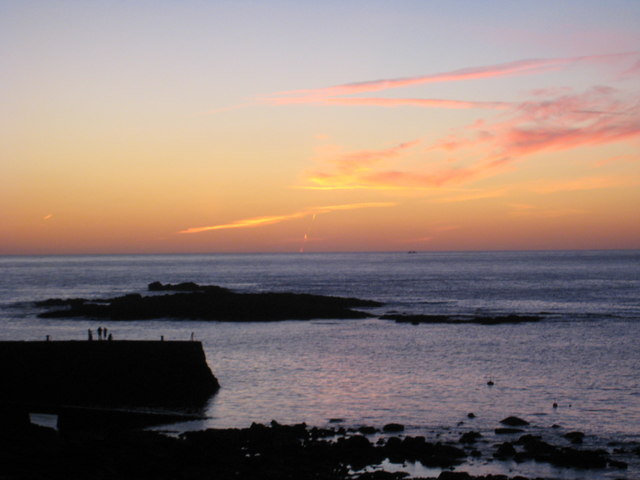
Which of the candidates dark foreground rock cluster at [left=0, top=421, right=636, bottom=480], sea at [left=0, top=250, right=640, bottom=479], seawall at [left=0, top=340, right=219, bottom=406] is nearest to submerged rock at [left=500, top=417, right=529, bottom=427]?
sea at [left=0, top=250, right=640, bottom=479]

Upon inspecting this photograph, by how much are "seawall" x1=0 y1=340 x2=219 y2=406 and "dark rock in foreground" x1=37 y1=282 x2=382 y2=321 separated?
43.7 metres

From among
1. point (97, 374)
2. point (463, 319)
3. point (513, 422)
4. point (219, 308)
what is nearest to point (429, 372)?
point (513, 422)

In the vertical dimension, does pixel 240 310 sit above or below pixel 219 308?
below

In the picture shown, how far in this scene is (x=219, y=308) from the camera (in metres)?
87.1

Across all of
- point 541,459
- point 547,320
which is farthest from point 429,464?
point 547,320

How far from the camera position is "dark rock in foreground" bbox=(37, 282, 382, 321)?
273 feet

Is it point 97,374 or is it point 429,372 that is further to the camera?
point 429,372

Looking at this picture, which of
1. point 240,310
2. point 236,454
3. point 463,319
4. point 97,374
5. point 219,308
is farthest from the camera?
point 219,308

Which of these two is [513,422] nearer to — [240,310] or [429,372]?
[429,372]

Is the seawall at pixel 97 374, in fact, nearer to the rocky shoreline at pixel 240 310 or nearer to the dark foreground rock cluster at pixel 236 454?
the dark foreground rock cluster at pixel 236 454

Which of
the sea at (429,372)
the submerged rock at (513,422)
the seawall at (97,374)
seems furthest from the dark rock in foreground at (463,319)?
the submerged rock at (513,422)

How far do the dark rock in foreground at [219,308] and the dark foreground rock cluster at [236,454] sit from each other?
172ft

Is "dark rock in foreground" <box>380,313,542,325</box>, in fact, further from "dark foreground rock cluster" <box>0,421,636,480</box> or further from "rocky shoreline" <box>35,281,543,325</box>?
"dark foreground rock cluster" <box>0,421,636,480</box>

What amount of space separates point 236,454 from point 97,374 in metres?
13.4
